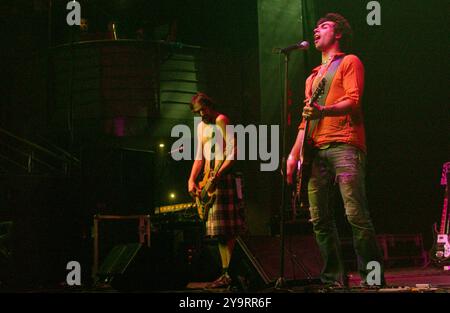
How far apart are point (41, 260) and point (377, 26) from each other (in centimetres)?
476

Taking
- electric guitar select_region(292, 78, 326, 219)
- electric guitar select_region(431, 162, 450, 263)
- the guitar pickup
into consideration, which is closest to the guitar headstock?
electric guitar select_region(292, 78, 326, 219)

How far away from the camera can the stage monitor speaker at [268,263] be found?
14.7 ft

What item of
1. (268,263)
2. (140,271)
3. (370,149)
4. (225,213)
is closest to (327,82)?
(268,263)

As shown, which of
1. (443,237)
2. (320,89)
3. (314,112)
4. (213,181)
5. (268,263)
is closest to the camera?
(314,112)

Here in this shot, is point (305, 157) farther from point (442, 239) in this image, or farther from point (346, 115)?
point (442, 239)

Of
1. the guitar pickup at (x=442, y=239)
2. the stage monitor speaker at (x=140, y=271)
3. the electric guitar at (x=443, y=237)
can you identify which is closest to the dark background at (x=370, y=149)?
the electric guitar at (x=443, y=237)

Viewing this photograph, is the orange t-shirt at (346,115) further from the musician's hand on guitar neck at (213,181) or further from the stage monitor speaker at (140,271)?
the stage monitor speaker at (140,271)

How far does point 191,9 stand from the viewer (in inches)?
448

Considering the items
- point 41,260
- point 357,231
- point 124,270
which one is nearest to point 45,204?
point 41,260

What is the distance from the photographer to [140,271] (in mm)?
5289

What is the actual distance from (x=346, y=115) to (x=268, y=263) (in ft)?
4.24

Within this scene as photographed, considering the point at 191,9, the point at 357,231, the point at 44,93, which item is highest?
the point at 191,9

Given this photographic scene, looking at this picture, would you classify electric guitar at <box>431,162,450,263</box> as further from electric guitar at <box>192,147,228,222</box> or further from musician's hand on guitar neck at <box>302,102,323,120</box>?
musician's hand on guitar neck at <box>302,102,323,120</box>
